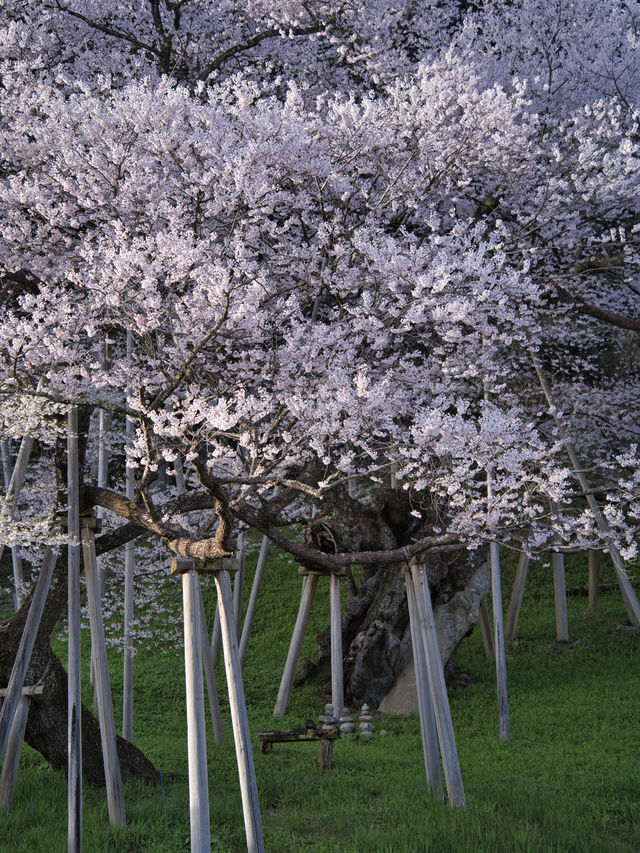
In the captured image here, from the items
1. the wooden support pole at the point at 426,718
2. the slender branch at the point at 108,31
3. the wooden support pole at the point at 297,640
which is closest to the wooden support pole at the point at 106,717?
the wooden support pole at the point at 426,718

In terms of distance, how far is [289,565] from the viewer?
74.0 ft

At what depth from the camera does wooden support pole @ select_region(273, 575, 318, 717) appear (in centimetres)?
1209

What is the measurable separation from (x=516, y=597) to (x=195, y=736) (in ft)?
35.6

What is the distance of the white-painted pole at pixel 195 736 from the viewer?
6.12m

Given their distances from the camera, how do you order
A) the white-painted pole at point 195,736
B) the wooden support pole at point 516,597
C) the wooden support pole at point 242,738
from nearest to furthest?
1. the white-painted pole at point 195,736
2. the wooden support pole at point 242,738
3. the wooden support pole at point 516,597

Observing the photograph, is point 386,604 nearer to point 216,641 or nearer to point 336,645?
point 336,645

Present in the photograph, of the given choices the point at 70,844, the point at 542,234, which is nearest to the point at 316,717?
the point at 70,844

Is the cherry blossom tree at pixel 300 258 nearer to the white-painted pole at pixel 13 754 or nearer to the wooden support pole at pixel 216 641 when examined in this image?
the white-painted pole at pixel 13 754

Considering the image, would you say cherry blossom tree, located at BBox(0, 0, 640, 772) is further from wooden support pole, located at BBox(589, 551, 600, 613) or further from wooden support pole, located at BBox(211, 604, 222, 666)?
wooden support pole, located at BBox(589, 551, 600, 613)

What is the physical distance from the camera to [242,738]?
647 centimetres

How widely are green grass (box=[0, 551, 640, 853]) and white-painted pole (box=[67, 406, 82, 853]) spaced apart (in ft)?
1.21

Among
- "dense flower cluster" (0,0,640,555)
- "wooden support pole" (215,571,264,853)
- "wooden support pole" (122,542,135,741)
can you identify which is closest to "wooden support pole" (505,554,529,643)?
"dense flower cluster" (0,0,640,555)

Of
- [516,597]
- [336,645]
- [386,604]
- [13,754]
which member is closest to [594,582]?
[516,597]

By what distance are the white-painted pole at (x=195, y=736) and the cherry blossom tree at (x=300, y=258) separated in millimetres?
598
